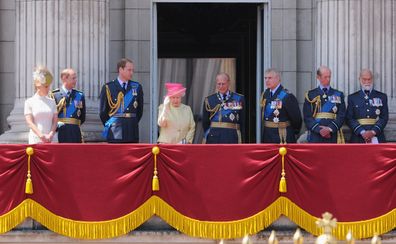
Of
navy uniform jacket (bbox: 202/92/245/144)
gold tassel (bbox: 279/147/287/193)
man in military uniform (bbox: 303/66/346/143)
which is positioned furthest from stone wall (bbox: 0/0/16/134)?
gold tassel (bbox: 279/147/287/193)

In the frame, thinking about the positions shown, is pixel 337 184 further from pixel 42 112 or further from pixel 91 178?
pixel 42 112

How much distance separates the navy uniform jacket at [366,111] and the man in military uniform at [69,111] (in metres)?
3.98

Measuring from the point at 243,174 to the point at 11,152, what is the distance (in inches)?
116

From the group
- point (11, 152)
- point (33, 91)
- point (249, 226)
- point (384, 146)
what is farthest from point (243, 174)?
point (33, 91)

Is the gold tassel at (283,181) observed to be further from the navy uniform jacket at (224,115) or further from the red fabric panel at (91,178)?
the navy uniform jacket at (224,115)

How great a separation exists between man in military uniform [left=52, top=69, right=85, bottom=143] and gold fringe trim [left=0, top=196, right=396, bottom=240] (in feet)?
5.56

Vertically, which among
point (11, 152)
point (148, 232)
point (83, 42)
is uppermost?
point (83, 42)

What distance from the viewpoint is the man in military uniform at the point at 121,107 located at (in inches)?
634

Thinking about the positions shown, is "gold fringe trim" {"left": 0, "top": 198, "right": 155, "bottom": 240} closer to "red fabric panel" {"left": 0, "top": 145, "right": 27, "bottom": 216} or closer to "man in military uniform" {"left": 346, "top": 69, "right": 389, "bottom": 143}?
"red fabric panel" {"left": 0, "top": 145, "right": 27, "bottom": 216}

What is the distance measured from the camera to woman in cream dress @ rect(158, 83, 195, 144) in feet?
52.0

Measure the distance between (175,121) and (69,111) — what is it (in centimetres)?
152

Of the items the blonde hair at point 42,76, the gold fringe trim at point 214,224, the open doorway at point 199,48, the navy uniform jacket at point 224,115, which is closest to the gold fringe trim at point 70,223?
the gold fringe trim at point 214,224

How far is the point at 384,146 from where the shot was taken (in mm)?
14859

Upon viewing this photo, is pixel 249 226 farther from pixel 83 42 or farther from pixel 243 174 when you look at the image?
pixel 83 42
